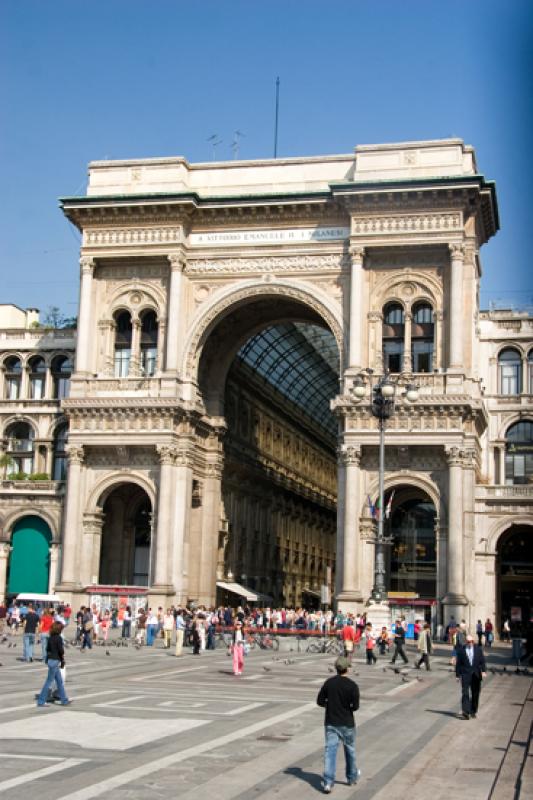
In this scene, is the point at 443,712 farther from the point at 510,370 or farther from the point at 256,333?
the point at 510,370

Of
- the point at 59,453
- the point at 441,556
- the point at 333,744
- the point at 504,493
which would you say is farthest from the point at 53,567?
the point at 333,744

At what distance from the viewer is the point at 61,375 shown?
69.9m

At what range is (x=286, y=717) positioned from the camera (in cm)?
2255

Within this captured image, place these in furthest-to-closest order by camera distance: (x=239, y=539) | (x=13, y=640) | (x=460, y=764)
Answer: (x=239, y=539) < (x=13, y=640) < (x=460, y=764)

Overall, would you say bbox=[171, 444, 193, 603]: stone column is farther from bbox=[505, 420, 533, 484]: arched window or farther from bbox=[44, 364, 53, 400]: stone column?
bbox=[505, 420, 533, 484]: arched window

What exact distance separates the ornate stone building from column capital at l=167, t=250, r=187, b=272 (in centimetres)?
17

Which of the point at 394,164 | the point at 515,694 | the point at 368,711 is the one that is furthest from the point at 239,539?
the point at 368,711

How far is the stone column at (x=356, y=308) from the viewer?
5697 cm

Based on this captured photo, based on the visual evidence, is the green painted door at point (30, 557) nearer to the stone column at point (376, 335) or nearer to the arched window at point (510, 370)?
the stone column at point (376, 335)

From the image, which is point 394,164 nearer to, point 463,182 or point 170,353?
point 463,182

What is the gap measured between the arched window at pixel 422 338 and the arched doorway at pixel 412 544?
6422mm

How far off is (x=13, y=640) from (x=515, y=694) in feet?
88.3

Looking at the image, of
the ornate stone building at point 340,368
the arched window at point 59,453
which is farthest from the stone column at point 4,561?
the arched window at point 59,453

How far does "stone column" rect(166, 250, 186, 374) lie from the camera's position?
59.5 metres
